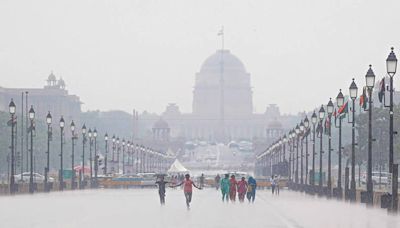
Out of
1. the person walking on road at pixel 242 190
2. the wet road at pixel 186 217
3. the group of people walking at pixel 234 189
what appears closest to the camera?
the wet road at pixel 186 217

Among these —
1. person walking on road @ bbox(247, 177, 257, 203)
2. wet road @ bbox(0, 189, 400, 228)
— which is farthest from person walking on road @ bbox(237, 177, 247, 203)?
wet road @ bbox(0, 189, 400, 228)

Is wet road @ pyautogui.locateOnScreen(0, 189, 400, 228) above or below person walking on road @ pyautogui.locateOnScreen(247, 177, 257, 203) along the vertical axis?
below

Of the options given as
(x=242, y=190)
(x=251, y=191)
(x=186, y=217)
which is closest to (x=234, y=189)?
(x=242, y=190)

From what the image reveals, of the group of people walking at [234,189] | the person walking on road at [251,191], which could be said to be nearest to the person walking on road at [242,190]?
the group of people walking at [234,189]

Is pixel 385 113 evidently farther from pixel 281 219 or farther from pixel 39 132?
pixel 281 219

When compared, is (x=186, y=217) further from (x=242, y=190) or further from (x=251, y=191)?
(x=251, y=191)

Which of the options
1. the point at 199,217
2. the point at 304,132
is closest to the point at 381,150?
the point at 304,132

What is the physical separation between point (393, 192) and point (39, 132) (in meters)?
147

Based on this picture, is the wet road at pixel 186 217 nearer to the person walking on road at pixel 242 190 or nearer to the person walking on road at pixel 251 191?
the person walking on road at pixel 251 191

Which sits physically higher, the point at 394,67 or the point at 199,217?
the point at 394,67

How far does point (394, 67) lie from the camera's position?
5341 centimetres

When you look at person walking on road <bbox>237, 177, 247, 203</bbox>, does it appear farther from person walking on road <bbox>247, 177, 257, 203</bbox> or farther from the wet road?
the wet road

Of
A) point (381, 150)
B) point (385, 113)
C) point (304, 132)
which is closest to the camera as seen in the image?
point (304, 132)

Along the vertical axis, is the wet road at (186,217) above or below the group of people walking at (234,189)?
below
